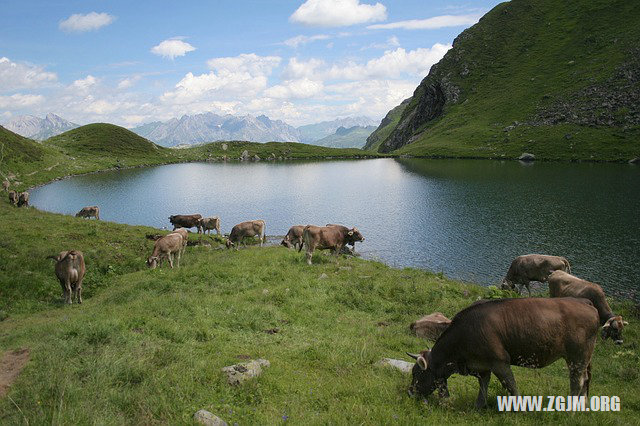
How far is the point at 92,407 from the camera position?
7918 millimetres

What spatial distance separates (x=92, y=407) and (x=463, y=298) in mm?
18462

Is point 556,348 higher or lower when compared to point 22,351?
higher

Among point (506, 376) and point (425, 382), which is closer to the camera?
point (506, 376)

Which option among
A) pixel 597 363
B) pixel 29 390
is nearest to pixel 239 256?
pixel 29 390

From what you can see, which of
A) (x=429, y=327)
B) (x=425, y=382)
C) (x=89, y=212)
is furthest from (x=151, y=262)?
(x=89, y=212)

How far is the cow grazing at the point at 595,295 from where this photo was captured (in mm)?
15758

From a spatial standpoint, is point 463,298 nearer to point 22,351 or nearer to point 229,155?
point 22,351

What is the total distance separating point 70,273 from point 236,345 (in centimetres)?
A: 1214

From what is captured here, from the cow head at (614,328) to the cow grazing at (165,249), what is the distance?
75.2 ft

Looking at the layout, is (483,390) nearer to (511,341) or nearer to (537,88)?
(511,341)

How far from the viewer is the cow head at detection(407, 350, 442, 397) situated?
30.1 feet

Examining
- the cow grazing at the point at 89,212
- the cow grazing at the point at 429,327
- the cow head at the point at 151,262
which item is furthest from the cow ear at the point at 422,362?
the cow grazing at the point at 89,212

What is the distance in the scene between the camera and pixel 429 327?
15352mm

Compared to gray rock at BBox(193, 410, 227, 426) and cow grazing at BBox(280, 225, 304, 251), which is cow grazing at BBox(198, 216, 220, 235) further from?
gray rock at BBox(193, 410, 227, 426)
